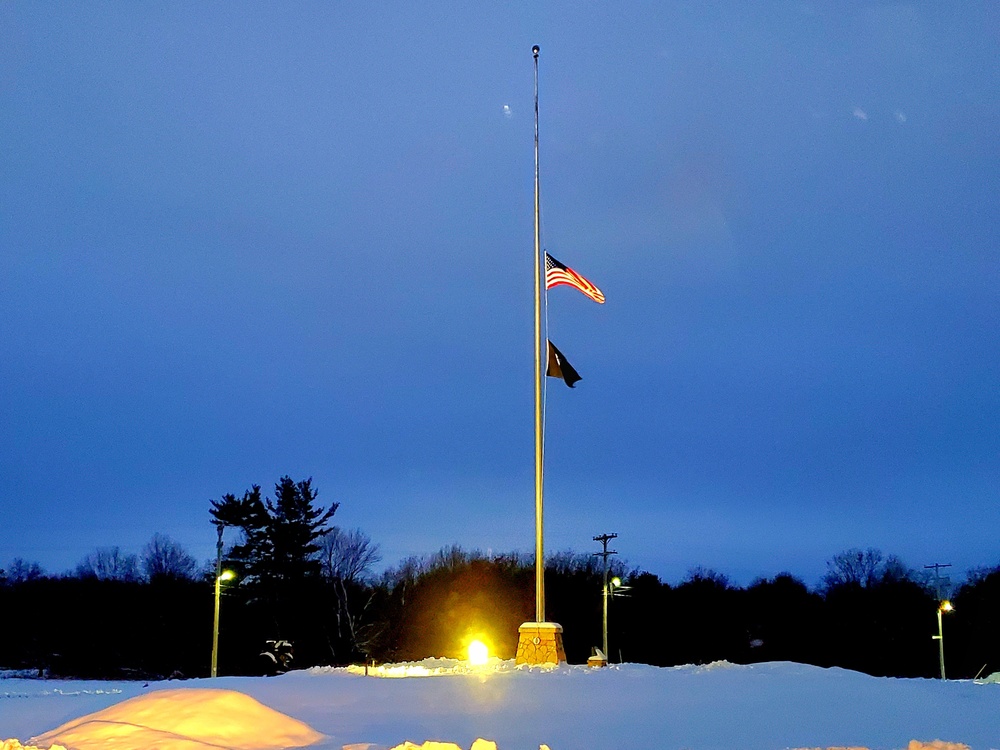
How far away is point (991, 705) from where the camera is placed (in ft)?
40.2

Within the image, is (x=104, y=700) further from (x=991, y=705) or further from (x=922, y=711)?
(x=991, y=705)

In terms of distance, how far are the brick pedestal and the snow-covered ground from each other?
2.43 meters

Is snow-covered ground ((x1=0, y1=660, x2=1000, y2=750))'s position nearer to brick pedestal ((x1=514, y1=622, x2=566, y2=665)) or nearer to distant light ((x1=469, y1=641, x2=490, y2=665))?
brick pedestal ((x1=514, y1=622, x2=566, y2=665))

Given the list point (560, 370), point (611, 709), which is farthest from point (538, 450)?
point (611, 709)

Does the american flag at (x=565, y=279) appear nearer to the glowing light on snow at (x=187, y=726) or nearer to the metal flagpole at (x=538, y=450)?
the metal flagpole at (x=538, y=450)

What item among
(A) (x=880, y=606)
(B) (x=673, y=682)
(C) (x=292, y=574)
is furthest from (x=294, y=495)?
(B) (x=673, y=682)

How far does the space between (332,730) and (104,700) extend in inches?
172

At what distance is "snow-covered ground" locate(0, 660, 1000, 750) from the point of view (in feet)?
34.1

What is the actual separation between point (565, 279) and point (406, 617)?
35.9 meters

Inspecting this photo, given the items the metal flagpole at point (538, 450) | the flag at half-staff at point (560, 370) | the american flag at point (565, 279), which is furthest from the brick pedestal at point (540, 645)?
the american flag at point (565, 279)

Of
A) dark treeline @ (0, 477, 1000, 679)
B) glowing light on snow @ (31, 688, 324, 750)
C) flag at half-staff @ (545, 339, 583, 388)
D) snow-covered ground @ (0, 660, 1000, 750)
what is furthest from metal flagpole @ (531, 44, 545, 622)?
dark treeline @ (0, 477, 1000, 679)

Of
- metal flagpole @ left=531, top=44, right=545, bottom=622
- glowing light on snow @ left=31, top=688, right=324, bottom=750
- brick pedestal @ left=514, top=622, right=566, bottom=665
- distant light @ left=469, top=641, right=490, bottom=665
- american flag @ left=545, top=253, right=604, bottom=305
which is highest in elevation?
american flag @ left=545, top=253, right=604, bottom=305

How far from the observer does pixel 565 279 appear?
18766mm

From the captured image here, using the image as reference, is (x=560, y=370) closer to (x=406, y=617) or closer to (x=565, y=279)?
(x=565, y=279)
